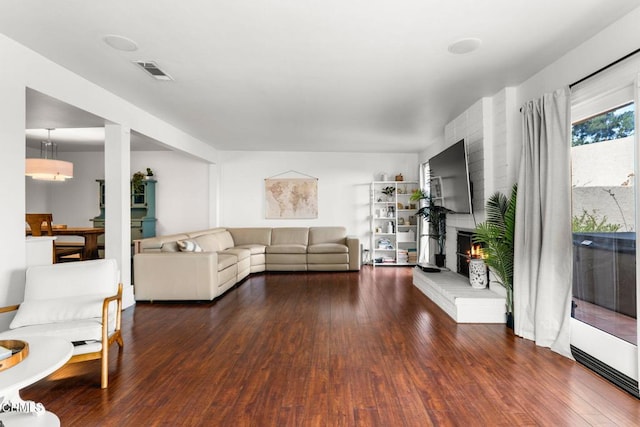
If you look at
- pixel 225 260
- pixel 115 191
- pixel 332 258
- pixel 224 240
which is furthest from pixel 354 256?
pixel 115 191

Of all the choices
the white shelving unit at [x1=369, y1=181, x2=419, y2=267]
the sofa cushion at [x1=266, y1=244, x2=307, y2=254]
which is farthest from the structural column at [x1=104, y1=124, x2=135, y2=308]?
the white shelving unit at [x1=369, y1=181, x2=419, y2=267]

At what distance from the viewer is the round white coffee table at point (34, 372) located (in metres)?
1.59

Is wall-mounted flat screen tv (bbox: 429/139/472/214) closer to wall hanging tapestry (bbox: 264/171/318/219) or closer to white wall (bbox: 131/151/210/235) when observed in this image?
wall hanging tapestry (bbox: 264/171/318/219)

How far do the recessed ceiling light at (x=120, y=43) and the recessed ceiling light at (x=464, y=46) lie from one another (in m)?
2.55

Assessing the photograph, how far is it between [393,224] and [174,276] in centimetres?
481

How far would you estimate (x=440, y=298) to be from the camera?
432 centimetres

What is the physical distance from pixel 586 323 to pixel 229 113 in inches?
180

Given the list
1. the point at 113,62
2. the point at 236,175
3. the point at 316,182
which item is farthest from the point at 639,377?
the point at 236,175

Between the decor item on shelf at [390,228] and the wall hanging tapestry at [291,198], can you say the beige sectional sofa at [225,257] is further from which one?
the decor item on shelf at [390,228]

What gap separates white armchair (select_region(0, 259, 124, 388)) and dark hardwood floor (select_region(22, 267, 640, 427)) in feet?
0.94

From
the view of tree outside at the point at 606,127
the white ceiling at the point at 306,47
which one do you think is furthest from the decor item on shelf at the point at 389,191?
the view of tree outside at the point at 606,127

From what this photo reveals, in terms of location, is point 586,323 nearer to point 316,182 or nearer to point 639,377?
point 639,377

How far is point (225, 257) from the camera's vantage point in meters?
5.46

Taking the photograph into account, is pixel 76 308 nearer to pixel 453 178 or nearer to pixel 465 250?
pixel 453 178
